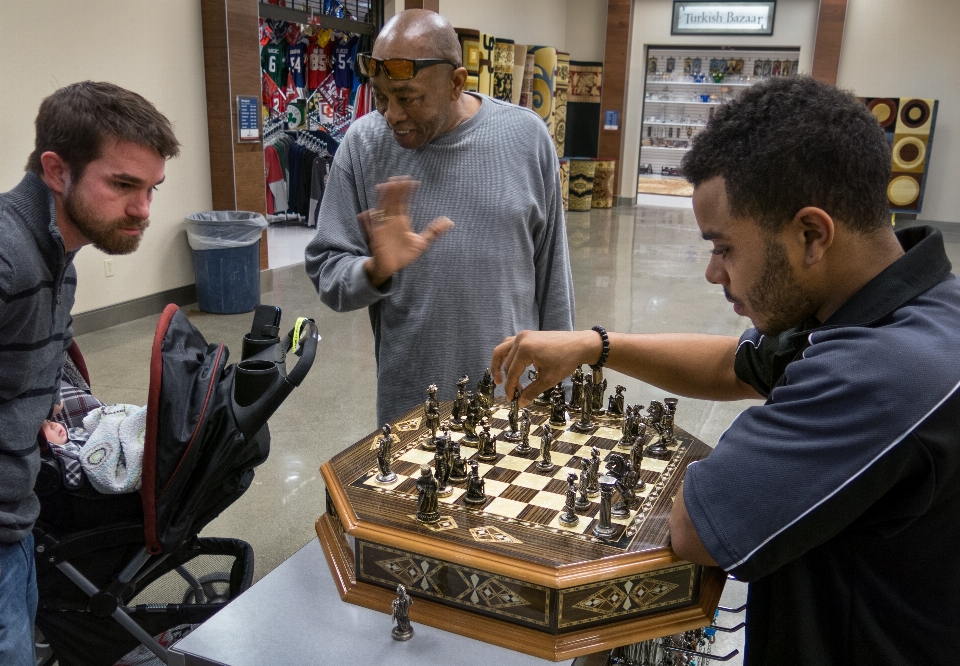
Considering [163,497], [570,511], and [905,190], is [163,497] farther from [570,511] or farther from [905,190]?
[905,190]

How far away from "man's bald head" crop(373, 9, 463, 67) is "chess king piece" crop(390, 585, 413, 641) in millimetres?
1396

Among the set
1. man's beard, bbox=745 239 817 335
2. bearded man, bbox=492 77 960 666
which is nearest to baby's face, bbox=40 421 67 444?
bearded man, bbox=492 77 960 666

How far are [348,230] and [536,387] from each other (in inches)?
31.1

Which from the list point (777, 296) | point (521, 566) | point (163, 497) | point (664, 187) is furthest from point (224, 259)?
point (664, 187)

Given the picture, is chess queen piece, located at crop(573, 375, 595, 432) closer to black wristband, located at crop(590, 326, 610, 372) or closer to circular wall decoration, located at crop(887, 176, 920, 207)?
black wristband, located at crop(590, 326, 610, 372)

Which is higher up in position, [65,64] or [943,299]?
[65,64]

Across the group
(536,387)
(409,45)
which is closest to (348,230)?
(409,45)

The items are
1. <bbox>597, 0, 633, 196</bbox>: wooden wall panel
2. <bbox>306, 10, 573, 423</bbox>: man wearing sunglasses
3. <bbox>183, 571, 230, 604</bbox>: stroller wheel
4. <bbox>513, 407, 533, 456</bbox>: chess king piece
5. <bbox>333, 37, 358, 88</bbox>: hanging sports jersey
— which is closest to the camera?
<bbox>513, 407, 533, 456</bbox>: chess king piece

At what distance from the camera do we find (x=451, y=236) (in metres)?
2.28

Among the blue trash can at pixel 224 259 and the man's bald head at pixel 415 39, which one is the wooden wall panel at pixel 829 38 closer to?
the blue trash can at pixel 224 259

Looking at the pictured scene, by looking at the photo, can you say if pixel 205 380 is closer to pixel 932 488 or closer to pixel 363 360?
pixel 932 488

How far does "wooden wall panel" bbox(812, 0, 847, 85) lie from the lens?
12.5 meters

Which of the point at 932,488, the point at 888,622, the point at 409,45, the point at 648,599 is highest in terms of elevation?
the point at 409,45

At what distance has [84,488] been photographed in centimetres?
206
